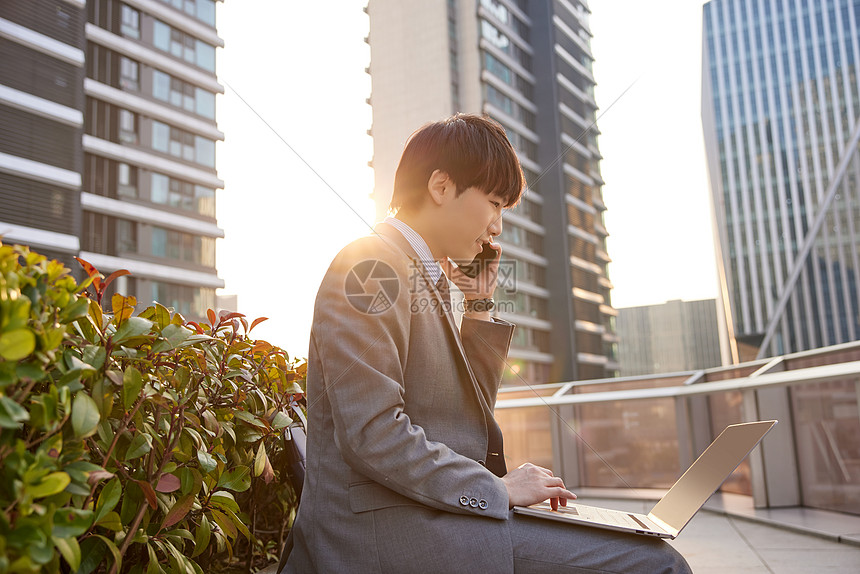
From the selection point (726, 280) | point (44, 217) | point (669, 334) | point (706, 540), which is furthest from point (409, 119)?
point (669, 334)

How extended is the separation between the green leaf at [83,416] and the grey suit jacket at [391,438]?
0.96ft

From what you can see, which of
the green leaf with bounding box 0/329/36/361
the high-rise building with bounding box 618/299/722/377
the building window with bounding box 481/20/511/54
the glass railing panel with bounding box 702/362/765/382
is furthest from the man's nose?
the high-rise building with bounding box 618/299/722/377

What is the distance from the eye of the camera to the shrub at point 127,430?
2.13 ft

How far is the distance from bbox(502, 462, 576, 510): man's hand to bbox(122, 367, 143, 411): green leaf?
1.84ft

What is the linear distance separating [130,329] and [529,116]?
3686cm

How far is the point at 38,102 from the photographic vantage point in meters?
19.4

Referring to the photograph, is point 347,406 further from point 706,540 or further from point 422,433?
point 706,540

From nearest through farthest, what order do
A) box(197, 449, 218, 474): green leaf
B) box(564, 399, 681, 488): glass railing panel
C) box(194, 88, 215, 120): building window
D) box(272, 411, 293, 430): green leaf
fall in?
box(197, 449, 218, 474): green leaf → box(272, 411, 293, 430): green leaf → box(564, 399, 681, 488): glass railing panel → box(194, 88, 215, 120): building window

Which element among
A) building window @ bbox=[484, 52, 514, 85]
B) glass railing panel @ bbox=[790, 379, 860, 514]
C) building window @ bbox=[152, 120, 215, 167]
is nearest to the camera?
glass railing panel @ bbox=[790, 379, 860, 514]

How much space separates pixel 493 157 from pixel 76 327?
746 mm

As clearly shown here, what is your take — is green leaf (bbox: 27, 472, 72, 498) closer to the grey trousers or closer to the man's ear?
the grey trousers

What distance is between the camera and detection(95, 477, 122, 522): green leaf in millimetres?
847

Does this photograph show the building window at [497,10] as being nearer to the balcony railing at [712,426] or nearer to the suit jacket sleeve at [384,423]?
the balcony railing at [712,426]

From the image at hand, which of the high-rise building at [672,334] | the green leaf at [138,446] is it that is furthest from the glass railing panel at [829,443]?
the high-rise building at [672,334]
